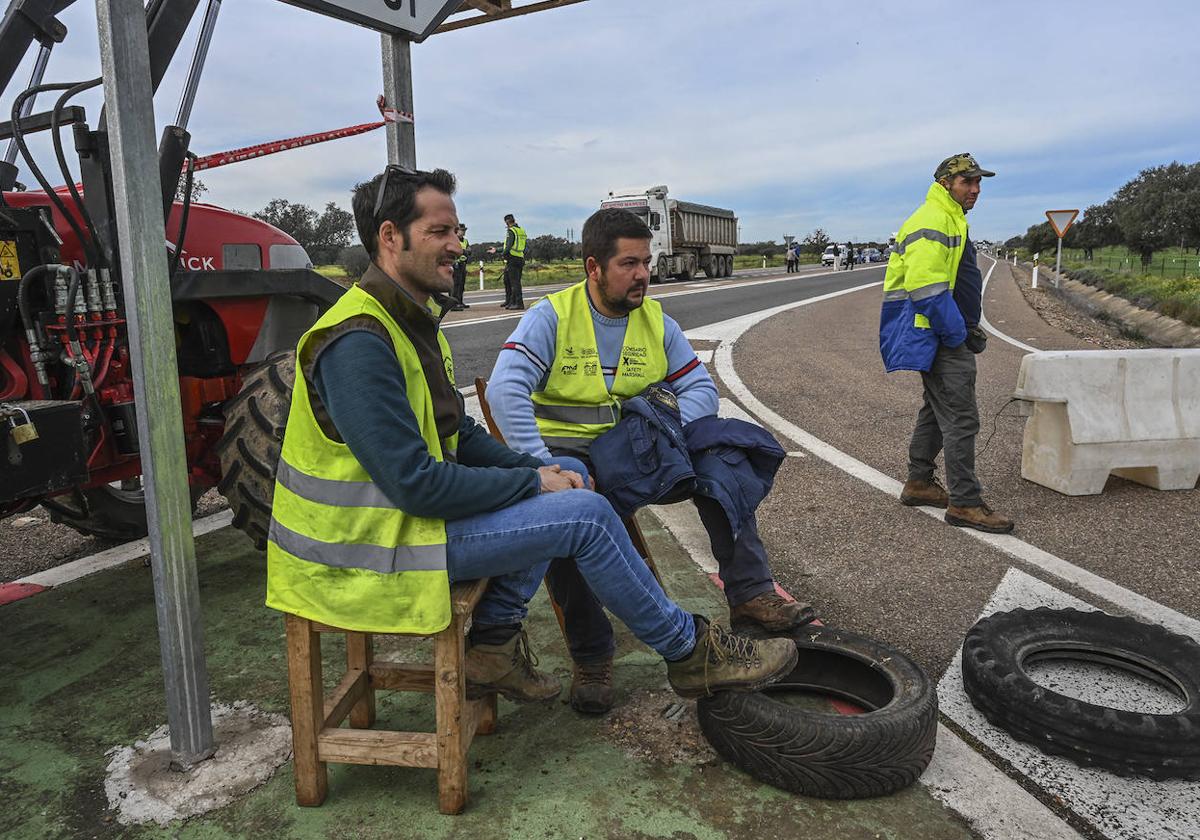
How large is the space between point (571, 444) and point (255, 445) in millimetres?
1244

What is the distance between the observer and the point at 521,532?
8.20 ft

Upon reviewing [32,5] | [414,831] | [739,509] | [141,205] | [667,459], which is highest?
[32,5]

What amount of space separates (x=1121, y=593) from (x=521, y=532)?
3039mm

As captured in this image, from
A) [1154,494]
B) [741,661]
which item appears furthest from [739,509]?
[1154,494]

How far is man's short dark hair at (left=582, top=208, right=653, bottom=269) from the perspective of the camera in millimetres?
3428

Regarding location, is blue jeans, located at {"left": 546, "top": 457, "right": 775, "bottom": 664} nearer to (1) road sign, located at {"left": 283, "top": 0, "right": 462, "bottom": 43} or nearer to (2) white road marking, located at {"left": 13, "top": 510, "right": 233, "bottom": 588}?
(1) road sign, located at {"left": 283, "top": 0, "right": 462, "bottom": 43}

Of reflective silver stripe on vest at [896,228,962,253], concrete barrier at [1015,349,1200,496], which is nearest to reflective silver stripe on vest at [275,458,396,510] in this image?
reflective silver stripe on vest at [896,228,962,253]

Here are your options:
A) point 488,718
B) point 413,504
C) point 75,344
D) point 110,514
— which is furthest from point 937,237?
point 110,514

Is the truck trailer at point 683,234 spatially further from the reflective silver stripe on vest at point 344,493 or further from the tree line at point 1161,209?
the reflective silver stripe on vest at point 344,493

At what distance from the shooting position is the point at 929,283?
510 cm

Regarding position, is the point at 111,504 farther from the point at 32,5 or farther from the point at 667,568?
the point at 667,568

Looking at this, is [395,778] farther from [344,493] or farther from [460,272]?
[460,272]

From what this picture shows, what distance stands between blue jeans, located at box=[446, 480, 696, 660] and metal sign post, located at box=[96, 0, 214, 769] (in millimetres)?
821

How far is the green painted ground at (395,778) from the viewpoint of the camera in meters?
2.44
